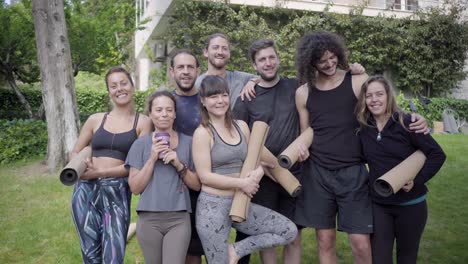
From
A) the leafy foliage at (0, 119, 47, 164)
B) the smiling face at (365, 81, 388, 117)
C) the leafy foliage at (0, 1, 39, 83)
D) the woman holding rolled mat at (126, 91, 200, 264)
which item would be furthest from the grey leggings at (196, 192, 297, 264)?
the leafy foliage at (0, 1, 39, 83)

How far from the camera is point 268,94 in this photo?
10.9ft

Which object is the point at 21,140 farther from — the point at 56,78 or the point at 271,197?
the point at 271,197

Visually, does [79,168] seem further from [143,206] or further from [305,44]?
[305,44]

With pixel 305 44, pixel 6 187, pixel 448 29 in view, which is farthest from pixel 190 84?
pixel 448 29

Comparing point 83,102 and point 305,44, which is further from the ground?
point 83,102

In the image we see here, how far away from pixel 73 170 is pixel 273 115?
1.56 metres

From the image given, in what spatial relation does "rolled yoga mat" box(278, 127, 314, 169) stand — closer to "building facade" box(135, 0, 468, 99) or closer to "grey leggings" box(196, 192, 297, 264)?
"grey leggings" box(196, 192, 297, 264)

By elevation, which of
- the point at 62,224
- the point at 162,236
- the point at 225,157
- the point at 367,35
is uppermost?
the point at 367,35

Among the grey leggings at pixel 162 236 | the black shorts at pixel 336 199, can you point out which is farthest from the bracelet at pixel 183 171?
the black shorts at pixel 336 199

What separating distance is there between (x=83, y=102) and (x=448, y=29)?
1582 centimetres

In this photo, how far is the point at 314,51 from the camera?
10.1ft

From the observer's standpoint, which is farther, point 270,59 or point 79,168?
point 270,59

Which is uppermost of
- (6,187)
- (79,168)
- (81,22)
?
(81,22)

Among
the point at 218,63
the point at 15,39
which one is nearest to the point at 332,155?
the point at 218,63
